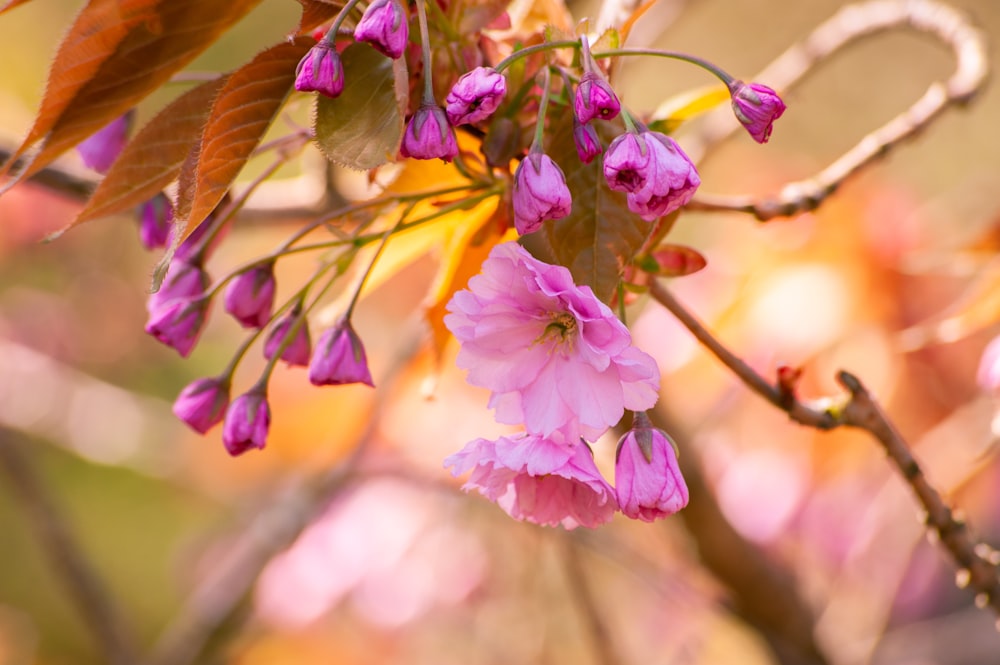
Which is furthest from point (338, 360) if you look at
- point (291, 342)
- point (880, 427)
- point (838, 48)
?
point (838, 48)

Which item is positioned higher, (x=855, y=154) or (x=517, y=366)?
(x=517, y=366)

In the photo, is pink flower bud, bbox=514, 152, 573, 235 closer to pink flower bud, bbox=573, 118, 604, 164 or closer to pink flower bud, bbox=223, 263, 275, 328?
pink flower bud, bbox=573, 118, 604, 164

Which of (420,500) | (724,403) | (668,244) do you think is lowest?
(420,500)

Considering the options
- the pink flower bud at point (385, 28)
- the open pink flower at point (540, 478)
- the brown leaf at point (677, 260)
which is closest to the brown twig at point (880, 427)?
the brown leaf at point (677, 260)

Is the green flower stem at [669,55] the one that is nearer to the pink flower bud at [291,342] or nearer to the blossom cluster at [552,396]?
the blossom cluster at [552,396]

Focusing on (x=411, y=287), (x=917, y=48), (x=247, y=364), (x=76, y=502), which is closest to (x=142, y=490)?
(x=76, y=502)

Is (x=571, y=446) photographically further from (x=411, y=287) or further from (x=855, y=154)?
(x=411, y=287)

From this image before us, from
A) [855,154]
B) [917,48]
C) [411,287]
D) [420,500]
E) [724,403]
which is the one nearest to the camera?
[855,154]
